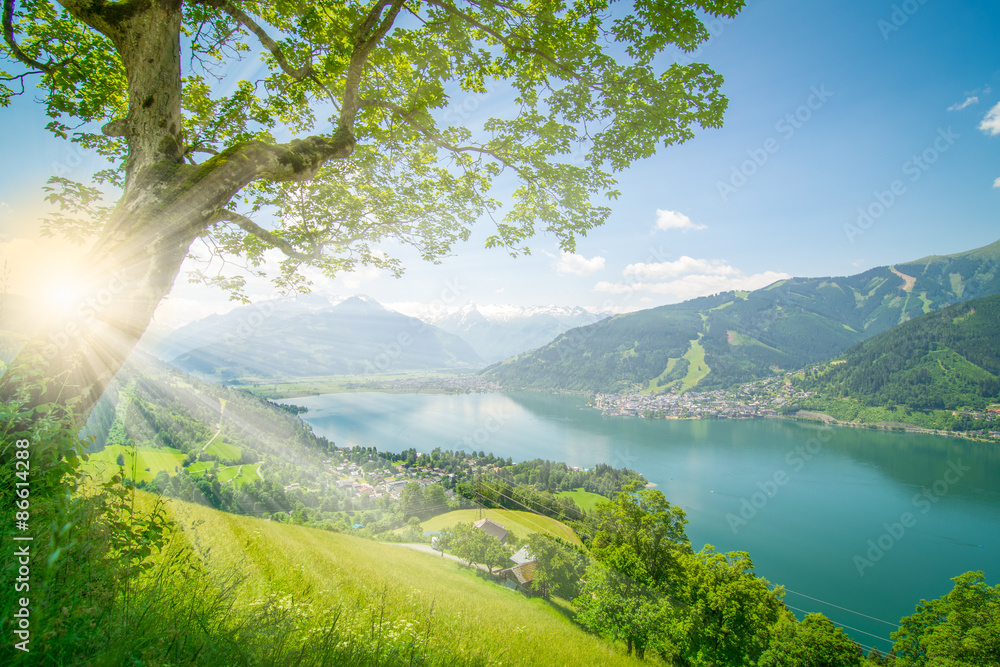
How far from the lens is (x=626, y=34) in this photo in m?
3.31

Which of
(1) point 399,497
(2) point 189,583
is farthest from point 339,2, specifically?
(1) point 399,497

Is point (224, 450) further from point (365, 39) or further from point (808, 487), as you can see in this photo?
point (808, 487)

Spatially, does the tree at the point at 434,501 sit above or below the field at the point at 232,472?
below

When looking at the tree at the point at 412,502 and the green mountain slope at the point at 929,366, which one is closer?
the tree at the point at 412,502

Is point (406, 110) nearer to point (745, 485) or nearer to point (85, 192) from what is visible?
point (85, 192)

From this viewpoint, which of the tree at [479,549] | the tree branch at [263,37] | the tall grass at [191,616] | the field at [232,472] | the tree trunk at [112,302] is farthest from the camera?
the field at [232,472]

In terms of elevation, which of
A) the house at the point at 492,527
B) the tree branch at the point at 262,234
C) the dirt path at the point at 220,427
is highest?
the tree branch at the point at 262,234

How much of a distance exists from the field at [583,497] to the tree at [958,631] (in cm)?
2198

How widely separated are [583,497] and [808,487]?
27311 mm

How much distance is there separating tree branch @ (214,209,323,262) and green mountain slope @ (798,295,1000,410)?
4695 inches

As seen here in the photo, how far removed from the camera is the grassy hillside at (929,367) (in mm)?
78688

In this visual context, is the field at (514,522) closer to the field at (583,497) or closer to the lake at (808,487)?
the field at (583,497)

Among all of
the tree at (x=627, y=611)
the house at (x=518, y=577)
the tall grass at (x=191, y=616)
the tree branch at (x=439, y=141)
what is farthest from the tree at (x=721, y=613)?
the tree branch at (x=439, y=141)

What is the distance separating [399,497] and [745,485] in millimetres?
39382
